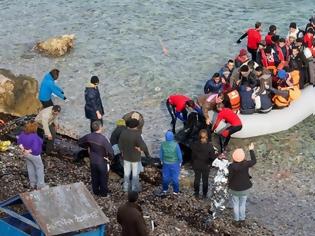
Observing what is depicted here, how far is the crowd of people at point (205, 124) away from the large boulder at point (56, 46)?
6545 millimetres

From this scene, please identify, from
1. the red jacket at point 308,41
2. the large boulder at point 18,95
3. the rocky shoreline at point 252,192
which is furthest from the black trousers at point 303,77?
the large boulder at point 18,95

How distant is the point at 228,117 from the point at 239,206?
270 cm

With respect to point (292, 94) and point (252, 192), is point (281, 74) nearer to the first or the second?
point (292, 94)

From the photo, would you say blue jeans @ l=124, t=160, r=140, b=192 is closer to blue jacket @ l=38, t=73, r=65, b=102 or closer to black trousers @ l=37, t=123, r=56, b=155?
black trousers @ l=37, t=123, r=56, b=155

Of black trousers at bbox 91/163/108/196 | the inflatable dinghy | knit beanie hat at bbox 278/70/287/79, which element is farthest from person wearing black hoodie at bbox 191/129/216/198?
knit beanie hat at bbox 278/70/287/79

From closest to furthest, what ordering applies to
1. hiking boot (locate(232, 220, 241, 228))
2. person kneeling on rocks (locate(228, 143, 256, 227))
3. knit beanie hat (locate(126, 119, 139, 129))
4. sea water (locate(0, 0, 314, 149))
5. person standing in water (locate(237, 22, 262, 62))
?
person kneeling on rocks (locate(228, 143, 256, 227))
knit beanie hat (locate(126, 119, 139, 129))
hiking boot (locate(232, 220, 241, 228))
person standing in water (locate(237, 22, 262, 62))
sea water (locate(0, 0, 314, 149))

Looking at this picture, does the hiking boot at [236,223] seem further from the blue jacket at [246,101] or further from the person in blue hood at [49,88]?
the person in blue hood at [49,88]

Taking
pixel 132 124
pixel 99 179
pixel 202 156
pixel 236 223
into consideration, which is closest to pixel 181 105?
pixel 202 156

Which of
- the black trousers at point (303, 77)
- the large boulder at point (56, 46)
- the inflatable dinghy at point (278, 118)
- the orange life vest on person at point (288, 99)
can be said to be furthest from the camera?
the large boulder at point (56, 46)

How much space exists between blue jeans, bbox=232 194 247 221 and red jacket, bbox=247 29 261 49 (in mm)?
7191

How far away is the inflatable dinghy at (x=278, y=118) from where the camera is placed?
14146mm

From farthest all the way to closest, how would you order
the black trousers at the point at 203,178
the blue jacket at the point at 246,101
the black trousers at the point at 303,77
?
1. the black trousers at the point at 303,77
2. the blue jacket at the point at 246,101
3. the black trousers at the point at 203,178

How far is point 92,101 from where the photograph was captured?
13.0 meters

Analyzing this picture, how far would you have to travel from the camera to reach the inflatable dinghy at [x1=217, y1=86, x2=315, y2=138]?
14146 millimetres
